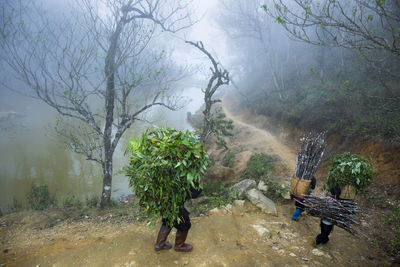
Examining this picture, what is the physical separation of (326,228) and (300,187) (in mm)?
857

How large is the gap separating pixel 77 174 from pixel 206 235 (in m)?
10.5

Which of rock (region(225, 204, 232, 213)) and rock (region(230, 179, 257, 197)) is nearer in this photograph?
rock (region(225, 204, 232, 213))

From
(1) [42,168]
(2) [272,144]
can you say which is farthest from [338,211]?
(1) [42,168]

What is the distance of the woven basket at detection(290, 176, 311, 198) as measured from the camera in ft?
14.2

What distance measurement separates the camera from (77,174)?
38.9 feet

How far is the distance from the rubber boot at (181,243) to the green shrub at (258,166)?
14.9ft

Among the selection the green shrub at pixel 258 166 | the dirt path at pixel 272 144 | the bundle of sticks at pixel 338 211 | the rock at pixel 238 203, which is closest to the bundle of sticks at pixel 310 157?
the bundle of sticks at pixel 338 211

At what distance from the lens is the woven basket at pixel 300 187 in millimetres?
4316

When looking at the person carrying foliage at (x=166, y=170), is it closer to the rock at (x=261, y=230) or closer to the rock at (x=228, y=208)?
the rock at (x=261, y=230)

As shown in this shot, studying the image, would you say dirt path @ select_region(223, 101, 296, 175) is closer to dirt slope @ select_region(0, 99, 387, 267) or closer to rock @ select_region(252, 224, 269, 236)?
dirt slope @ select_region(0, 99, 387, 267)

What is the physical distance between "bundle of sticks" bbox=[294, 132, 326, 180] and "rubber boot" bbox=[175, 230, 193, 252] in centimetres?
288

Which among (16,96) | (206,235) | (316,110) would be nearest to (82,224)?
(206,235)

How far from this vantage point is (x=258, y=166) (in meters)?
8.48

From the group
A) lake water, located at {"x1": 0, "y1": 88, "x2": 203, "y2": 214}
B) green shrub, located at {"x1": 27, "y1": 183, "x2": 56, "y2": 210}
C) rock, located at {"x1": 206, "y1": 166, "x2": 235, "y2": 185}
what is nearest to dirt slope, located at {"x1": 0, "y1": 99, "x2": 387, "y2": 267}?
green shrub, located at {"x1": 27, "y1": 183, "x2": 56, "y2": 210}
